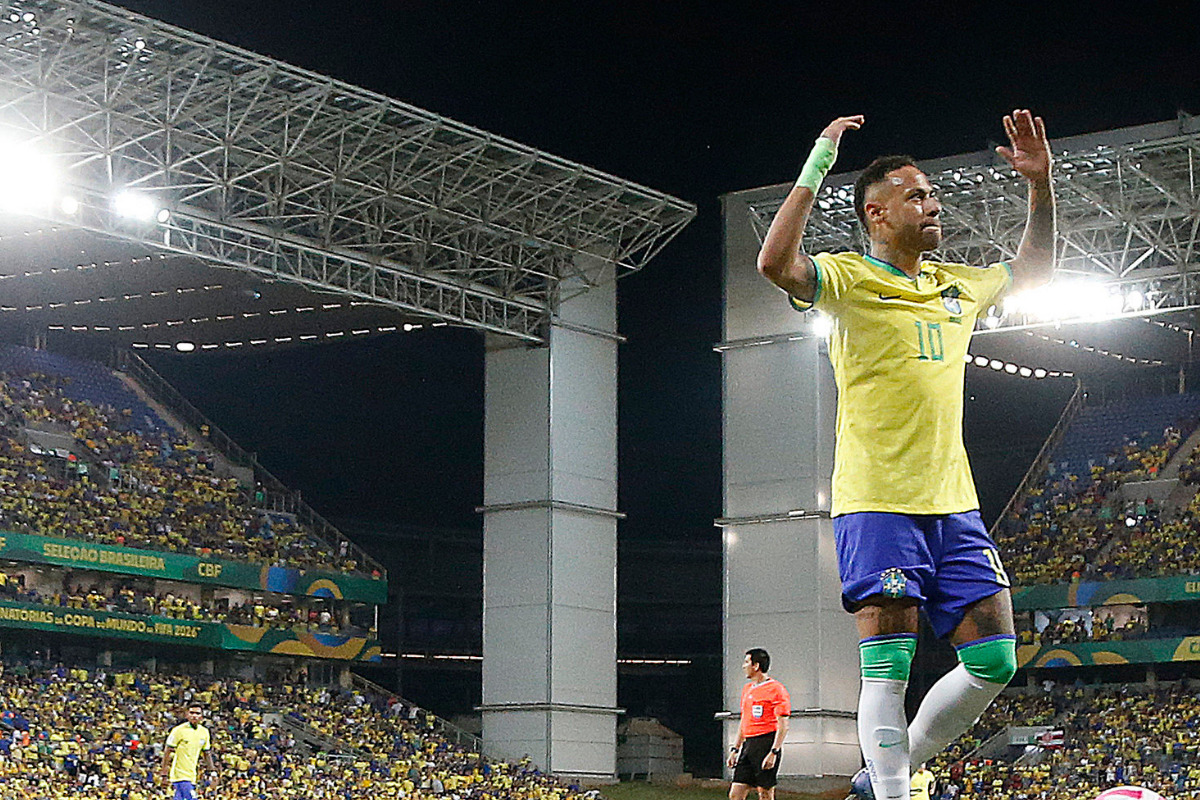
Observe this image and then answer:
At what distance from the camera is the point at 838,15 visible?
3878cm

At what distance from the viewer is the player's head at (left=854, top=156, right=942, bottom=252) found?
588cm

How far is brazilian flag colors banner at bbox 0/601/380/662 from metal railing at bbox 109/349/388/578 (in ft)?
7.03

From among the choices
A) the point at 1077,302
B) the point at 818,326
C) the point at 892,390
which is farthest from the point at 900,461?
the point at 818,326

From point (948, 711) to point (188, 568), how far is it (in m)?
33.6

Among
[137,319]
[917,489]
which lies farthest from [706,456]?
[917,489]

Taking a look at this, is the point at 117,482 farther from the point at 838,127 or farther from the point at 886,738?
the point at 886,738

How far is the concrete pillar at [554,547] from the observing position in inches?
1409

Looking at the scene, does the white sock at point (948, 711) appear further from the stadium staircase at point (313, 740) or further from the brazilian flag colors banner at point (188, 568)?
the stadium staircase at point (313, 740)


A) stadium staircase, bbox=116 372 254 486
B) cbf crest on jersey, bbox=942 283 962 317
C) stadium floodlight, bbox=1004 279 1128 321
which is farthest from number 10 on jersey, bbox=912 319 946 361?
stadium staircase, bbox=116 372 254 486

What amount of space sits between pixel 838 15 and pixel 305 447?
878 inches

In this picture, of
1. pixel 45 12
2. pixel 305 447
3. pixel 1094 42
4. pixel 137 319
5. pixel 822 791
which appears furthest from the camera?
pixel 305 447

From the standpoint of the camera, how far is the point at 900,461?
5.71m

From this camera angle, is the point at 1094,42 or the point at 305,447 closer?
the point at 1094,42

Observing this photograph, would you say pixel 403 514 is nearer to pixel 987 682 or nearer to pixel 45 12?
pixel 45 12
